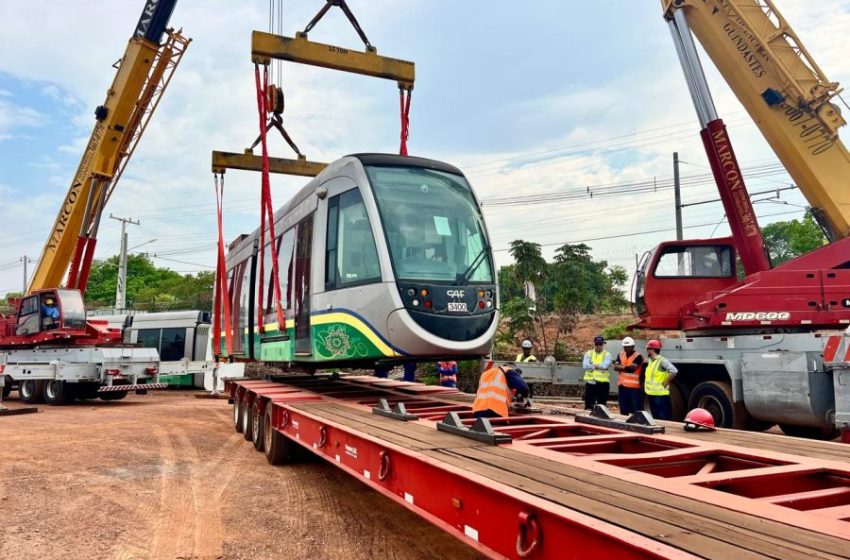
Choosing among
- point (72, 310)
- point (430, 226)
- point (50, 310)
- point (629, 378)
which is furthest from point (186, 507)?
point (50, 310)

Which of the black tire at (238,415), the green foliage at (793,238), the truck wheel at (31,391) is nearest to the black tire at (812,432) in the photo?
the black tire at (238,415)

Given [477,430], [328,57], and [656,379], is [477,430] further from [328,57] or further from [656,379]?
[328,57]

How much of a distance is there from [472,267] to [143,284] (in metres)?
62.3

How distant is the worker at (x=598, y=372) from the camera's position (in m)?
10.3

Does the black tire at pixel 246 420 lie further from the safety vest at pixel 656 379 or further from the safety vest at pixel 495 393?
the safety vest at pixel 656 379

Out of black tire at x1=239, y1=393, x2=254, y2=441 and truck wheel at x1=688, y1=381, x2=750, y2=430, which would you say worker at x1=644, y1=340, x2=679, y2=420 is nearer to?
truck wheel at x1=688, y1=381, x2=750, y2=430

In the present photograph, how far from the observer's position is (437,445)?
156 inches

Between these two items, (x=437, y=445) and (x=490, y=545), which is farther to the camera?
(x=437, y=445)

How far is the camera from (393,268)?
6.47m

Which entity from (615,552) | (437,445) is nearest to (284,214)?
Result: (437,445)

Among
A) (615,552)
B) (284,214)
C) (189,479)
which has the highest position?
(284,214)

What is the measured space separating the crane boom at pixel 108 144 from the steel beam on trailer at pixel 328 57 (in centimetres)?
885

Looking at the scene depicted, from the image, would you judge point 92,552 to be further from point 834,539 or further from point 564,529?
point 834,539

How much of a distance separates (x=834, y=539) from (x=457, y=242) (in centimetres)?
510
